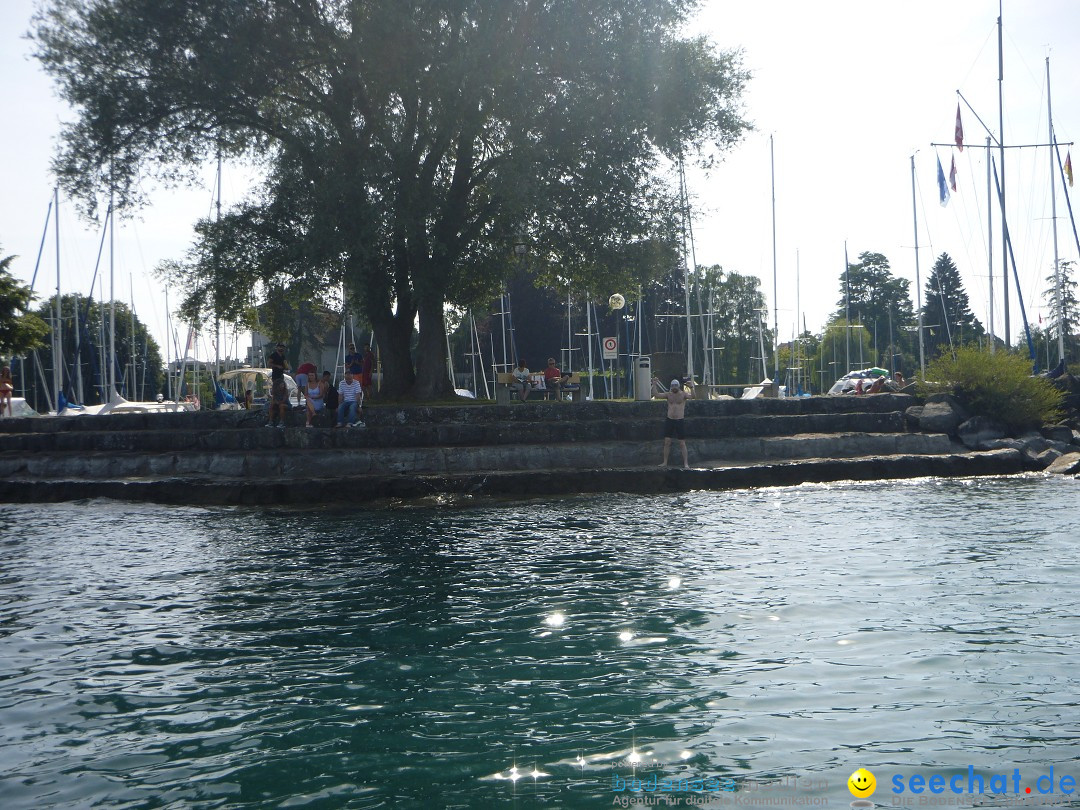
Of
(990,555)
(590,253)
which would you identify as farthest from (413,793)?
(590,253)

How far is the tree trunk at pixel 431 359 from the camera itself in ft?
84.5

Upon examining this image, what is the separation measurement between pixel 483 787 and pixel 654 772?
92cm

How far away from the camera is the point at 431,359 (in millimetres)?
26078

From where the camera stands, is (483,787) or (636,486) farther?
(636,486)

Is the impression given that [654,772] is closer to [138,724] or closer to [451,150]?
[138,724]

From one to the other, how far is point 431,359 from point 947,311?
75704mm

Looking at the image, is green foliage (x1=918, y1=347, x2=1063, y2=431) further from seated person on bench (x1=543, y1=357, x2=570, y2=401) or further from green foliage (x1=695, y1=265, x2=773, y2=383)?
green foliage (x1=695, y1=265, x2=773, y2=383)

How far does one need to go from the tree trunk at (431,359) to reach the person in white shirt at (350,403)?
119 inches

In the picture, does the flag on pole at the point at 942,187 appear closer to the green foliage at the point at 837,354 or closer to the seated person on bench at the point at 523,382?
the seated person on bench at the point at 523,382

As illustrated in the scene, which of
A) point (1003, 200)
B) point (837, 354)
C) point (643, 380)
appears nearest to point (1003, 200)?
point (1003, 200)

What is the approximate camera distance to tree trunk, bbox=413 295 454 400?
25766 millimetres

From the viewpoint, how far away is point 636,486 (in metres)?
20.0

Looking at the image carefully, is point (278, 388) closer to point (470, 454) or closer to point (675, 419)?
point (470, 454)

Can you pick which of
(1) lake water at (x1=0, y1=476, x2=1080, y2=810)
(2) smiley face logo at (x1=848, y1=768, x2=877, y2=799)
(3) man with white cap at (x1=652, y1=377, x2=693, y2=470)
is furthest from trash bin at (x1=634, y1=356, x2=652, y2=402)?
(2) smiley face logo at (x1=848, y1=768, x2=877, y2=799)
